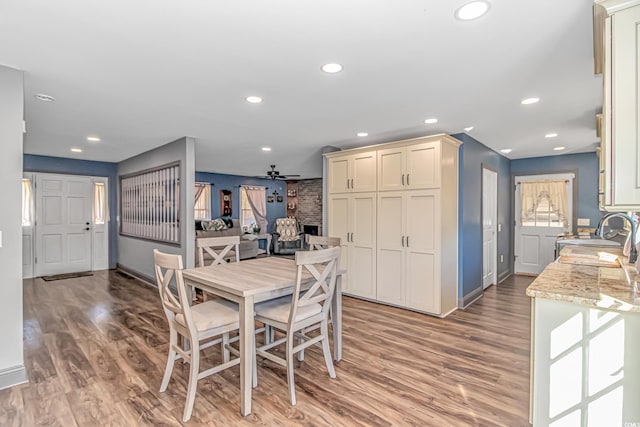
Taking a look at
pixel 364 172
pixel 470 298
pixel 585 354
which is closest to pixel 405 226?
pixel 364 172

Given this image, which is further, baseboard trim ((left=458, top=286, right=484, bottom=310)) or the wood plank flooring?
baseboard trim ((left=458, top=286, right=484, bottom=310))

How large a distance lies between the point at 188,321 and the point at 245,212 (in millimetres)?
8528

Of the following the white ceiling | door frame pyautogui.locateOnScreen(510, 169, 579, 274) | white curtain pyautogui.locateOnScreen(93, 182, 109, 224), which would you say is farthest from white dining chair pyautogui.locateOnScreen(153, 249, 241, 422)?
door frame pyautogui.locateOnScreen(510, 169, 579, 274)

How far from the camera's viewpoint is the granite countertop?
1405 millimetres

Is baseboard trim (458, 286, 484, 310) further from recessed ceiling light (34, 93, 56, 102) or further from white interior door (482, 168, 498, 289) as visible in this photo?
recessed ceiling light (34, 93, 56, 102)

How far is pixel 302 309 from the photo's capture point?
2365mm

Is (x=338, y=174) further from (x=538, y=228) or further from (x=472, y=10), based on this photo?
(x=538, y=228)

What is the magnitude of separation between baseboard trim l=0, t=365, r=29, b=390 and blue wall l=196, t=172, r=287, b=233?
23.7 ft

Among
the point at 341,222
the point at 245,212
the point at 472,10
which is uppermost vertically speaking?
the point at 472,10

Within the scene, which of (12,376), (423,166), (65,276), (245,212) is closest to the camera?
(12,376)

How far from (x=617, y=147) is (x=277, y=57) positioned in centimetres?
197

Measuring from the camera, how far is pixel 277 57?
217 centimetres

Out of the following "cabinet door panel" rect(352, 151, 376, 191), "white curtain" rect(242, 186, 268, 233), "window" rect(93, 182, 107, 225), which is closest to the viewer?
"cabinet door panel" rect(352, 151, 376, 191)

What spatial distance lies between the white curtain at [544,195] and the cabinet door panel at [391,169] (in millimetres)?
3740
